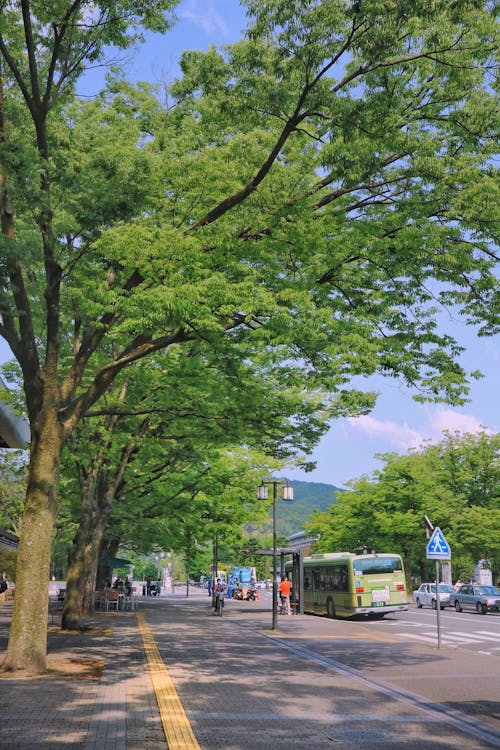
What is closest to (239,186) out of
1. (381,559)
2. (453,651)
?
(453,651)

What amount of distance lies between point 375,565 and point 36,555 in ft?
71.9

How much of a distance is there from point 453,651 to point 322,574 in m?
18.2

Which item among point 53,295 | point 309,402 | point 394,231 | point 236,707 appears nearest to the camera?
point 236,707

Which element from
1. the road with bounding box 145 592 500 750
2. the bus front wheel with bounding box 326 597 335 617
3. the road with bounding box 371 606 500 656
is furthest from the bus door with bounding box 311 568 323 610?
the road with bounding box 145 592 500 750

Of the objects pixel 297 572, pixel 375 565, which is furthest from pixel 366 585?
pixel 297 572

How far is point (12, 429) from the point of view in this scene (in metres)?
23.1

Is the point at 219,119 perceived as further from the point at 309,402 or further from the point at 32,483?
the point at 309,402

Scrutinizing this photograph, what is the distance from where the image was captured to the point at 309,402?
1953 cm

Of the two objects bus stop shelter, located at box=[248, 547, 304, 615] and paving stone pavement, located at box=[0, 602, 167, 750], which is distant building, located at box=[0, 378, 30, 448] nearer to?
paving stone pavement, located at box=[0, 602, 167, 750]

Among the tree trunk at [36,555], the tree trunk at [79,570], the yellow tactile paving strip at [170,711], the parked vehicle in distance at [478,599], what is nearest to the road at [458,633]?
the parked vehicle in distance at [478,599]

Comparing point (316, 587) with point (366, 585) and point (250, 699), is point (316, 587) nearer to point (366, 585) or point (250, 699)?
point (366, 585)

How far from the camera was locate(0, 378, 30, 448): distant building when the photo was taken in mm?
21766

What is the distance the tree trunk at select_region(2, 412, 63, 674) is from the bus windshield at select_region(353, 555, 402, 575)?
21048mm

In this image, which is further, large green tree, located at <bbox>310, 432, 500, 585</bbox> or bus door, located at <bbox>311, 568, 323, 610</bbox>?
large green tree, located at <bbox>310, 432, 500, 585</bbox>
